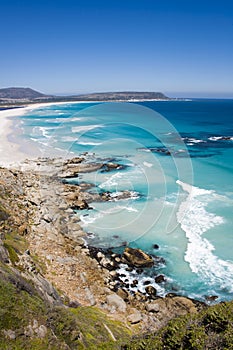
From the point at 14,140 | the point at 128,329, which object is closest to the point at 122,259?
the point at 128,329

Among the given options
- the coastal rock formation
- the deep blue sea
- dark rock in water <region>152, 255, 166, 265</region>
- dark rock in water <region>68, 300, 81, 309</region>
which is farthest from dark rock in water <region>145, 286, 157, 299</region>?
dark rock in water <region>68, 300, 81, 309</region>

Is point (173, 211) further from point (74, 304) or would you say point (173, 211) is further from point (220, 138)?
point (220, 138)

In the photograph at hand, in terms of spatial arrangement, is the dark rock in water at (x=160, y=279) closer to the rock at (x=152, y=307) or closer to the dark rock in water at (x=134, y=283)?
the dark rock in water at (x=134, y=283)

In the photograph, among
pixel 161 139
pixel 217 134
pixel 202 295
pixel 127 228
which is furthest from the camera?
pixel 217 134

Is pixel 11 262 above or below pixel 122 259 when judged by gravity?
above

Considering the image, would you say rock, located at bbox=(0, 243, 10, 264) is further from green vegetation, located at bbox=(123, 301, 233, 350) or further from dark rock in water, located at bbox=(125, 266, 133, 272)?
dark rock in water, located at bbox=(125, 266, 133, 272)

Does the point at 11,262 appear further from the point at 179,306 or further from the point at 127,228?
the point at 127,228
